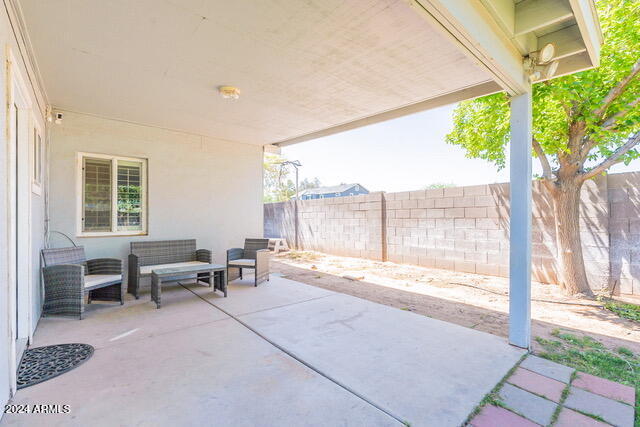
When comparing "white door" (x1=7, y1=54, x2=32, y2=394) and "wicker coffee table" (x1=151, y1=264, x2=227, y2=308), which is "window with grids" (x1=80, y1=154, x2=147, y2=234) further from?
"white door" (x1=7, y1=54, x2=32, y2=394)

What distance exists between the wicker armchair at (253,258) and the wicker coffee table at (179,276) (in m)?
0.44

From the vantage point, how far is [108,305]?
4.23 metres

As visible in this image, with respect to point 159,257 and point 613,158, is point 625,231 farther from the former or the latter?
point 159,257

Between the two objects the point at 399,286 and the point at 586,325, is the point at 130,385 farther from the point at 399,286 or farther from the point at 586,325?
the point at 586,325

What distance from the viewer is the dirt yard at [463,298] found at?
11.5ft

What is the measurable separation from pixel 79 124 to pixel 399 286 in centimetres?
605

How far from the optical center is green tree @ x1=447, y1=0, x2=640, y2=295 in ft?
12.9

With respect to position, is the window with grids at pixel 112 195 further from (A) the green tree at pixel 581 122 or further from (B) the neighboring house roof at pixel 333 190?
(B) the neighboring house roof at pixel 333 190

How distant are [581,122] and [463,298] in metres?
3.18

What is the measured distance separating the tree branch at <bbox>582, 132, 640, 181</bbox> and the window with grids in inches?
286

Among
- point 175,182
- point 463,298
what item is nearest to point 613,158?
point 463,298

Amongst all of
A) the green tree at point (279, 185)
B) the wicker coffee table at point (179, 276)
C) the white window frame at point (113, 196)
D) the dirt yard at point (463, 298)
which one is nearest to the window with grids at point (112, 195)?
the white window frame at point (113, 196)

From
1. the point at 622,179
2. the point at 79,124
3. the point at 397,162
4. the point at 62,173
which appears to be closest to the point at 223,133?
the point at 79,124

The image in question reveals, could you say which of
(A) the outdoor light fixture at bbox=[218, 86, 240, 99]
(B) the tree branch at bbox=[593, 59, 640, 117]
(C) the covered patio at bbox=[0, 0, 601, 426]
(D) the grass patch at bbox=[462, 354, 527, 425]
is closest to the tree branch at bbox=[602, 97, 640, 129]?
(B) the tree branch at bbox=[593, 59, 640, 117]
